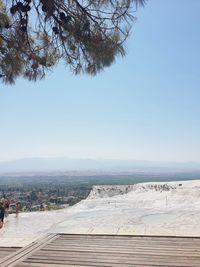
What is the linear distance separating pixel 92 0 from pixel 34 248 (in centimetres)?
443

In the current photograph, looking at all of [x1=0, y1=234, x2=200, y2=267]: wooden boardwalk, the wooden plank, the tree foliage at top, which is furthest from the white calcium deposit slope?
the tree foliage at top

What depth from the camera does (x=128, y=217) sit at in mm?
13227

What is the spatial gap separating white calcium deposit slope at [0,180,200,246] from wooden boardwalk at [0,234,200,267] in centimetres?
68

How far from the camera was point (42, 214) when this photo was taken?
15.0 meters

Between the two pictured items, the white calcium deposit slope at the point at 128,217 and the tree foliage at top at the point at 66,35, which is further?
the white calcium deposit slope at the point at 128,217

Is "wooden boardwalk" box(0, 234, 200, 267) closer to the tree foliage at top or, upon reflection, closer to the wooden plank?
the wooden plank

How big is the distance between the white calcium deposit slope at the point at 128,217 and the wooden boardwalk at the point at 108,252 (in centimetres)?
68

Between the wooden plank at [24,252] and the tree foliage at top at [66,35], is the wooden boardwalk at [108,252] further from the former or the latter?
the tree foliage at top at [66,35]

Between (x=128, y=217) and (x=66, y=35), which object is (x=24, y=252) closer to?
(x=66, y=35)

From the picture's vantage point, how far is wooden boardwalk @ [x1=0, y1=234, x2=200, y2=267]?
6.12m

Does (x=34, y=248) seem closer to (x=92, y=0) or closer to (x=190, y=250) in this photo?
(x=190, y=250)

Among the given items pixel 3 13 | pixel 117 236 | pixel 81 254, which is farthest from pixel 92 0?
pixel 117 236

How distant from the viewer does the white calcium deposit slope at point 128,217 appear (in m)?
9.41

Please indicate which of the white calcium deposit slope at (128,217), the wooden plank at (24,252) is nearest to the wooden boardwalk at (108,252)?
the wooden plank at (24,252)
